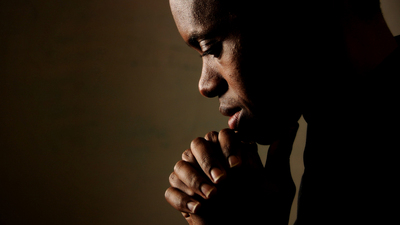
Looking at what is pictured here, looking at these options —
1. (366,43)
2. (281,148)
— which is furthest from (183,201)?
(366,43)

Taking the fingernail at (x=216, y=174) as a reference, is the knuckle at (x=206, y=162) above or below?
above

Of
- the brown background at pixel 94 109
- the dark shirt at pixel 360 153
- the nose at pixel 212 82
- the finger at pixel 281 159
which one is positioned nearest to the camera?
the dark shirt at pixel 360 153

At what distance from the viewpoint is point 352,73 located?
57 centimetres

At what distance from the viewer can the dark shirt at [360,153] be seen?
0.51 metres

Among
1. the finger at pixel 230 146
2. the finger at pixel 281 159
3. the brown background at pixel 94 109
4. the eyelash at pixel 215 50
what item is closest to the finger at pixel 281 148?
the finger at pixel 281 159

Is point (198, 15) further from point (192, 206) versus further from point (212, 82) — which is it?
point (192, 206)

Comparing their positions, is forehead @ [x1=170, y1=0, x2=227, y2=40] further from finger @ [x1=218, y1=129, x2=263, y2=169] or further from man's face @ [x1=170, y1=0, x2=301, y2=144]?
finger @ [x1=218, y1=129, x2=263, y2=169]

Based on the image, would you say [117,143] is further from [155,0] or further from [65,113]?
[155,0]

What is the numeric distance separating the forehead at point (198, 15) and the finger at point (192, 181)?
12.3 inches

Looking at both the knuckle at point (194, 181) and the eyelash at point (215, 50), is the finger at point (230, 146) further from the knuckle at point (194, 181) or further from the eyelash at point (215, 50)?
the eyelash at point (215, 50)

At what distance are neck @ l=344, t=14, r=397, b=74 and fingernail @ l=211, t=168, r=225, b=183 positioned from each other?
1.26 ft

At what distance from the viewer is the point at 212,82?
618mm

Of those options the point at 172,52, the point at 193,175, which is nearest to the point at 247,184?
the point at 193,175

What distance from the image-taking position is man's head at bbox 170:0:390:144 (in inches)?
21.3
